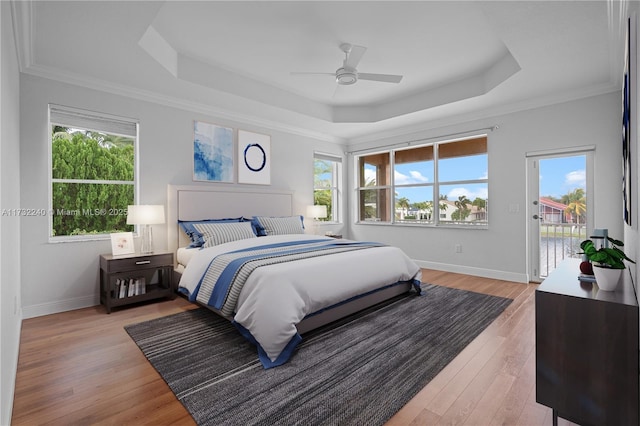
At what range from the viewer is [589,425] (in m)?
1.51

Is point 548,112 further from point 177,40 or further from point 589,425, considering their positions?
point 177,40

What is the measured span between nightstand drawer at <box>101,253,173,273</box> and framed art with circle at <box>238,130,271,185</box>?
5.38 ft

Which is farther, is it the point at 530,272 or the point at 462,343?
the point at 530,272

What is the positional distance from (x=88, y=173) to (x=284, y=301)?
2.99m

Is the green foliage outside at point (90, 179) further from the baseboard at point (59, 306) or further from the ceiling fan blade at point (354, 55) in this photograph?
the ceiling fan blade at point (354, 55)

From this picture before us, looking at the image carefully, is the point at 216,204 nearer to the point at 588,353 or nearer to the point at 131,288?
the point at 131,288

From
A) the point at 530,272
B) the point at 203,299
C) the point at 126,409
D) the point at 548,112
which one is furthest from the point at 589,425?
the point at 548,112

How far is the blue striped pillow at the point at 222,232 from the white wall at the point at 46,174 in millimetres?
636

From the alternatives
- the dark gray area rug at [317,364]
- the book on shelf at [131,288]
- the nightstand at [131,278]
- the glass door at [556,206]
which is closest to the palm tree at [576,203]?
the glass door at [556,206]

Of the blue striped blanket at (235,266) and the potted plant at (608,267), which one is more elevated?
the potted plant at (608,267)

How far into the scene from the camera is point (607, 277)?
157 centimetres

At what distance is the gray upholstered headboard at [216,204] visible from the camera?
4070mm

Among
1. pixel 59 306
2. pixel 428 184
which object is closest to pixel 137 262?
pixel 59 306

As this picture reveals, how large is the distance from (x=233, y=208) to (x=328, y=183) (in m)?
2.37
